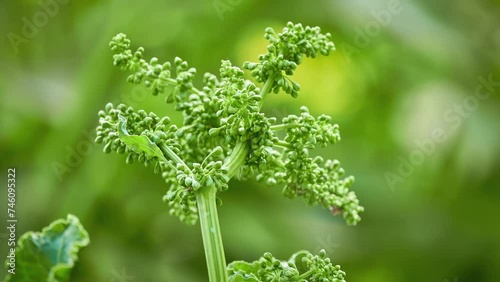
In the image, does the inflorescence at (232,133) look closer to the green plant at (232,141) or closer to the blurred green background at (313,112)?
the green plant at (232,141)

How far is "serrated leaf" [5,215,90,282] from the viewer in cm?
62

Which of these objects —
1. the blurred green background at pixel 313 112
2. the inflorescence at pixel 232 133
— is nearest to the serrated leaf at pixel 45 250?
the inflorescence at pixel 232 133

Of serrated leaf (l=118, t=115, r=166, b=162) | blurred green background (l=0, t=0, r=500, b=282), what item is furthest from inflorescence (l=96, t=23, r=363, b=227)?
blurred green background (l=0, t=0, r=500, b=282)

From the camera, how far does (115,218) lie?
1721 mm

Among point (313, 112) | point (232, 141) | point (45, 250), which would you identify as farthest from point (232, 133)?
point (313, 112)

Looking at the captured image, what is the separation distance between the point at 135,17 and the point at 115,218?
0.53 metres

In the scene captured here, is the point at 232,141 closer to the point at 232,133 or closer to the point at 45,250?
the point at 232,133

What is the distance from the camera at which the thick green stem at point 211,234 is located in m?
0.59

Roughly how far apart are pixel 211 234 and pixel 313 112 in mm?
1291

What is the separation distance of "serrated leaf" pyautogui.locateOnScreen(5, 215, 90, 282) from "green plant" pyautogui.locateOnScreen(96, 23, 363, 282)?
8cm

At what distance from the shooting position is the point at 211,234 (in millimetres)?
586

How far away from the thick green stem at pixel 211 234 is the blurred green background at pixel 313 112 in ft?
3.63

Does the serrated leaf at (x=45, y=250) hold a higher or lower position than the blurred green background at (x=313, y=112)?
lower

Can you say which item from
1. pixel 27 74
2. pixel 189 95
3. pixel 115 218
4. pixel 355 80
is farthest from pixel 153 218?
pixel 189 95
